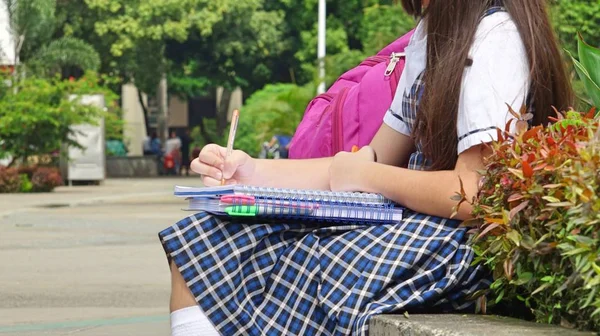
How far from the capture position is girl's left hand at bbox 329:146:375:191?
2.95m

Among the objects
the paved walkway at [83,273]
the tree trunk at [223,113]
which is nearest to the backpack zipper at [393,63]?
the paved walkway at [83,273]

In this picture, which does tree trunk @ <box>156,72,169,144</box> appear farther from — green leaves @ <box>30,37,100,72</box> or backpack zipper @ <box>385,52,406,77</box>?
backpack zipper @ <box>385,52,406,77</box>

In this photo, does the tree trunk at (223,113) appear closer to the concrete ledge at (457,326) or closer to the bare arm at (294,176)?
the bare arm at (294,176)

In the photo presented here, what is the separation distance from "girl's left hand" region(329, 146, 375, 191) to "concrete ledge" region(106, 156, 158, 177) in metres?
41.8

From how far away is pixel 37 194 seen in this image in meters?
25.8

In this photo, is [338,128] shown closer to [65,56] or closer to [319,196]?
[319,196]

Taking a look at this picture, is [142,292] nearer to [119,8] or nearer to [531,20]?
[531,20]

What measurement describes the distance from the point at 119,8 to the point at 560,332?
126 ft

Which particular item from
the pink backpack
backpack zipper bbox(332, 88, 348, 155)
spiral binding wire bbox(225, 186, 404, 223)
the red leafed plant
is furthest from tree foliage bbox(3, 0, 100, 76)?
the red leafed plant

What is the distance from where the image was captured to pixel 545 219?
8.06 ft

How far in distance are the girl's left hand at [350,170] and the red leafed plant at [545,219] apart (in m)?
0.32

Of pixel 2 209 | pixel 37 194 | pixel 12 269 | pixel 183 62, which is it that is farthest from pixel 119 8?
pixel 12 269

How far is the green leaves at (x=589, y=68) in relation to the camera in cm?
321

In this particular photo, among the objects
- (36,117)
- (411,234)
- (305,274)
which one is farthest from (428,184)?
(36,117)
